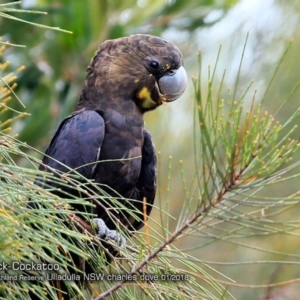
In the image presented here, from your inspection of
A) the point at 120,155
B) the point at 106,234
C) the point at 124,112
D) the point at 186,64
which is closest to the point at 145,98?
the point at 124,112

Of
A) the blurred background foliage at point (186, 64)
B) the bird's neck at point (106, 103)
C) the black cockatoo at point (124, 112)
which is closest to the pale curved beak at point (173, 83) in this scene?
the black cockatoo at point (124, 112)

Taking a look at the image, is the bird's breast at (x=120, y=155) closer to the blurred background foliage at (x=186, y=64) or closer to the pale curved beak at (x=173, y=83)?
the pale curved beak at (x=173, y=83)

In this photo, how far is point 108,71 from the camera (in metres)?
2.71

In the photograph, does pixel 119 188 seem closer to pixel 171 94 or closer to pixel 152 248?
pixel 171 94

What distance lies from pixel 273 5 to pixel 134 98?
1.71 metres

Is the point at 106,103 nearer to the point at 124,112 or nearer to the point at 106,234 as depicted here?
the point at 124,112

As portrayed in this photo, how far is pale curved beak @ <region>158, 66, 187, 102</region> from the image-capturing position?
266cm

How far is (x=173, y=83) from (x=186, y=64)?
5.68 ft

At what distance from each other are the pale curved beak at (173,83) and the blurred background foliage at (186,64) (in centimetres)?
127

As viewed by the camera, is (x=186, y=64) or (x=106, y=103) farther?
(x=186, y=64)

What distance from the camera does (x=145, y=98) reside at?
8.86 ft

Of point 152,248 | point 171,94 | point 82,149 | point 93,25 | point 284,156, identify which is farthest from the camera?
point 93,25

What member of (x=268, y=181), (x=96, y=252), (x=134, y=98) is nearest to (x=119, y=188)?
(x=134, y=98)

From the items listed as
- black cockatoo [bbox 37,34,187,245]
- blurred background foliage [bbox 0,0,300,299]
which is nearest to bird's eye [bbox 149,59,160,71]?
black cockatoo [bbox 37,34,187,245]
